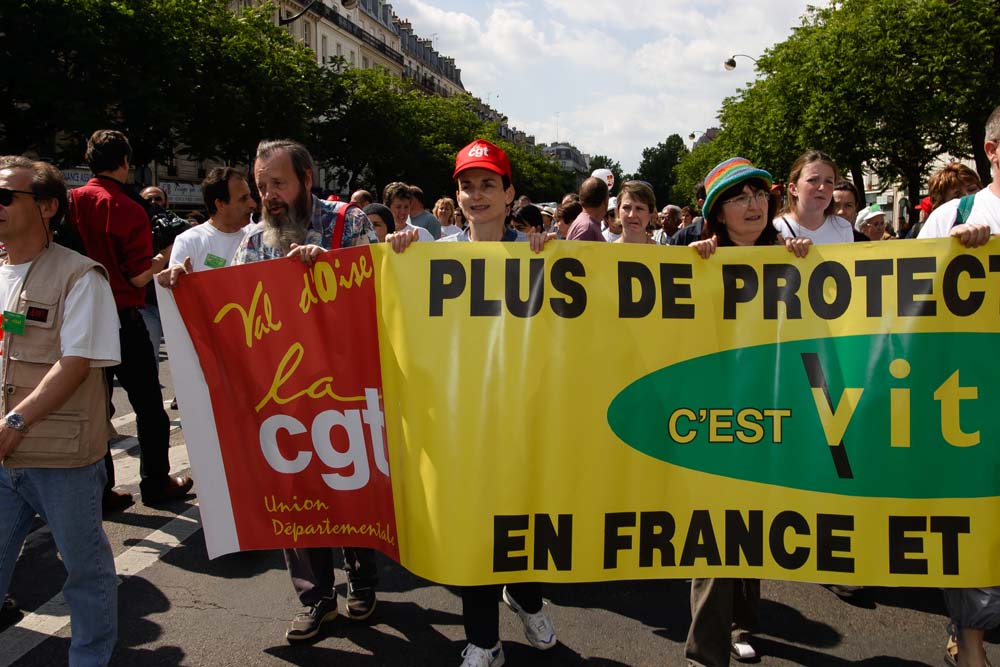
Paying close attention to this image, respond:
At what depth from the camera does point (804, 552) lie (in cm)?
287

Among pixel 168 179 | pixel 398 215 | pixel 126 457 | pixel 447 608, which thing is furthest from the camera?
pixel 168 179

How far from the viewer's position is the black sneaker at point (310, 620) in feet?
11.1

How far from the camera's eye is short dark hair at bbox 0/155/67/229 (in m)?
2.83

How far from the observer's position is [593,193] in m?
6.62

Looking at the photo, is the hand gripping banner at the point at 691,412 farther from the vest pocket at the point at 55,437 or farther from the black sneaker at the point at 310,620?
the vest pocket at the point at 55,437

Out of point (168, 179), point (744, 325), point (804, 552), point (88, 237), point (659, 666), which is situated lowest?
point (659, 666)

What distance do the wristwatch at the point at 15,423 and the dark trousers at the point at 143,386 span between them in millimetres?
2474

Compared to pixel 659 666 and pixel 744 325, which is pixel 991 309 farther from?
pixel 659 666

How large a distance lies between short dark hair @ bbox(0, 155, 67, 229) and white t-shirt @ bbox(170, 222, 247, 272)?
4.89 ft

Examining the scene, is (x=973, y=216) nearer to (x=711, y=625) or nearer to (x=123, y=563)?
(x=711, y=625)

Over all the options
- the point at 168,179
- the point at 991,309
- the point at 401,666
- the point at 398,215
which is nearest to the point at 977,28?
the point at 398,215

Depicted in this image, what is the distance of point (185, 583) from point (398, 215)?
4.06 meters

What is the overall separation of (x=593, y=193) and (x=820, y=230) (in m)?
2.60

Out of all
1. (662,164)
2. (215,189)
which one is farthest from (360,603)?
(662,164)
